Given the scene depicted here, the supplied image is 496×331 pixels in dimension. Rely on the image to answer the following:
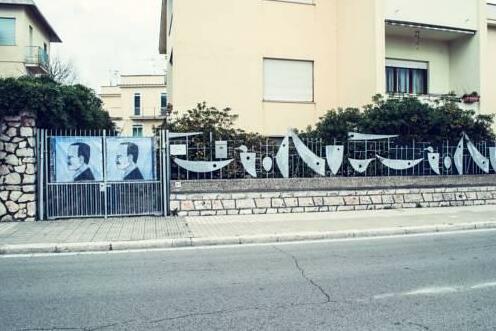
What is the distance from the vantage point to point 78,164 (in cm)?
1093

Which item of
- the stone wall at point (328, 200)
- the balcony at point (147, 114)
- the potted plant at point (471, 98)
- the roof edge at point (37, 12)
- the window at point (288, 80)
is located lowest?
the stone wall at point (328, 200)

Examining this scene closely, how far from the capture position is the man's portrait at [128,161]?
1117cm

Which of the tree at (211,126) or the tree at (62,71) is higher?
the tree at (62,71)

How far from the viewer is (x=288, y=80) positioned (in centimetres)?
1781

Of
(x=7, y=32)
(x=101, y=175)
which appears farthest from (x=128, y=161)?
(x=7, y=32)

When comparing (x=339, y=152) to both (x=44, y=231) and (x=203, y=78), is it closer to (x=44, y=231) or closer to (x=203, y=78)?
(x=203, y=78)

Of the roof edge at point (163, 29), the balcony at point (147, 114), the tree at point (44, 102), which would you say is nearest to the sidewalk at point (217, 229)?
the tree at point (44, 102)

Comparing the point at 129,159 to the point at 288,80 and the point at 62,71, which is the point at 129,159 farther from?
the point at 62,71

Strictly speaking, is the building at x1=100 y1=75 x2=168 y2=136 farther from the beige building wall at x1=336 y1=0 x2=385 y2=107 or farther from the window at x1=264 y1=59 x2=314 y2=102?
the beige building wall at x1=336 y1=0 x2=385 y2=107

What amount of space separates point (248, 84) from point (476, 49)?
9.63m

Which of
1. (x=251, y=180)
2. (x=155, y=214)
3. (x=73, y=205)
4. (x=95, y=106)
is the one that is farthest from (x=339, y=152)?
(x=95, y=106)

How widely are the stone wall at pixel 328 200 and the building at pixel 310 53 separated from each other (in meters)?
4.87

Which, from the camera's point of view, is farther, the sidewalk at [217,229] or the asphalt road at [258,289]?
the sidewalk at [217,229]

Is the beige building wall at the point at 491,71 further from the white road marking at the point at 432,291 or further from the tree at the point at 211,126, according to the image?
the white road marking at the point at 432,291
